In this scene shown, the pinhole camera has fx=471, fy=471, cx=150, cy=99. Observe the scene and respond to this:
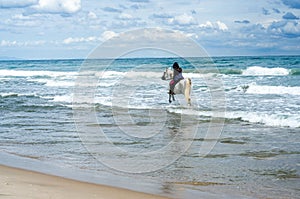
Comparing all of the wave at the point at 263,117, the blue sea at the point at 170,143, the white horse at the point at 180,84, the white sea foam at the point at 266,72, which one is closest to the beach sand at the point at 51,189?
the blue sea at the point at 170,143

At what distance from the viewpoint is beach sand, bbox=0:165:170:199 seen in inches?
233

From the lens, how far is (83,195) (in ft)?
20.1

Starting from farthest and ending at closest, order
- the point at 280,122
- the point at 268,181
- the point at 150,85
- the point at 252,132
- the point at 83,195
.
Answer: the point at 150,85
the point at 280,122
the point at 252,132
the point at 268,181
the point at 83,195

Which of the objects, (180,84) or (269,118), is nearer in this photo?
(269,118)

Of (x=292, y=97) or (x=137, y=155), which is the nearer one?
(x=137, y=155)

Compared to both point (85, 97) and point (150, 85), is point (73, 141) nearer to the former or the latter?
point (85, 97)

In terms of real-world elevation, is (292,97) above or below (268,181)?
above

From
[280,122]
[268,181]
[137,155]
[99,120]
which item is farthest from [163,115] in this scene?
[268,181]

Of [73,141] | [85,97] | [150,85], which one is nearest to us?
[73,141]

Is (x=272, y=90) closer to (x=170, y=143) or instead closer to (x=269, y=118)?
(x=269, y=118)

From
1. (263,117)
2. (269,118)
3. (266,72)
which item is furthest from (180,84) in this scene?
(266,72)

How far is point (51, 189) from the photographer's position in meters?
6.32

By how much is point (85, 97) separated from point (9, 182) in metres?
16.9

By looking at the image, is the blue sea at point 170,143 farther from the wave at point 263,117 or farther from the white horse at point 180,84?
the white horse at point 180,84
